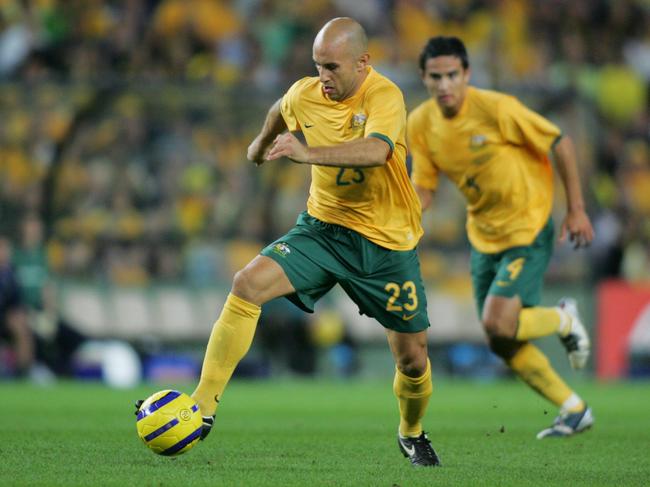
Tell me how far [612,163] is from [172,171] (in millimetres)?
6278

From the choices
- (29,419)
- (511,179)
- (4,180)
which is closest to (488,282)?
(511,179)

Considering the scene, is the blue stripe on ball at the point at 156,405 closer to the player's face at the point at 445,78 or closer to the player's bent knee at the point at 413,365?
the player's bent knee at the point at 413,365

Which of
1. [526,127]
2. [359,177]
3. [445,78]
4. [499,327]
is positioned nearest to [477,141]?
[526,127]

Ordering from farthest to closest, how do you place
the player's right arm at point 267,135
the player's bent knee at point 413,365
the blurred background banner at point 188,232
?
the blurred background banner at point 188,232
the player's right arm at point 267,135
the player's bent knee at point 413,365

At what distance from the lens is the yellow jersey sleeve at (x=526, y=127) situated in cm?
826

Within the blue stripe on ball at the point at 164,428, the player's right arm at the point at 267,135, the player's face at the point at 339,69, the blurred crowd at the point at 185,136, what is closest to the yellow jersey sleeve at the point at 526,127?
the player's right arm at the point at 267,135

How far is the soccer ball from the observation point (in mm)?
5916

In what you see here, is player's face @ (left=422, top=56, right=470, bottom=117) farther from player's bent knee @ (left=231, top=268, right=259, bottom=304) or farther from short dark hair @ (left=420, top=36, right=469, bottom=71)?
player's bent knee @ (left=231, top=268, right=259, bottom=304)

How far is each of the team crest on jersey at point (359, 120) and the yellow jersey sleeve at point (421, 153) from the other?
2167 mm

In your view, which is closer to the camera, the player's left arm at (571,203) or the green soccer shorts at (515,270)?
the player's left arm at (571,203)

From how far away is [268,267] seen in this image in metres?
6.22

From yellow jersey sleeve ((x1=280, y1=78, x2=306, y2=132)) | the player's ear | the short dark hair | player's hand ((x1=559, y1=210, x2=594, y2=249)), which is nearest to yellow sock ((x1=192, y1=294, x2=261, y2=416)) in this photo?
yellow jersey sleeve ((x1=280, y1=78, x2=306, y2=132))

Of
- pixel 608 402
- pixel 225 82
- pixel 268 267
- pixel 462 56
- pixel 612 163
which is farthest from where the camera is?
pixel 612 163

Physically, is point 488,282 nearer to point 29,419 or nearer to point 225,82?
point 29,419
